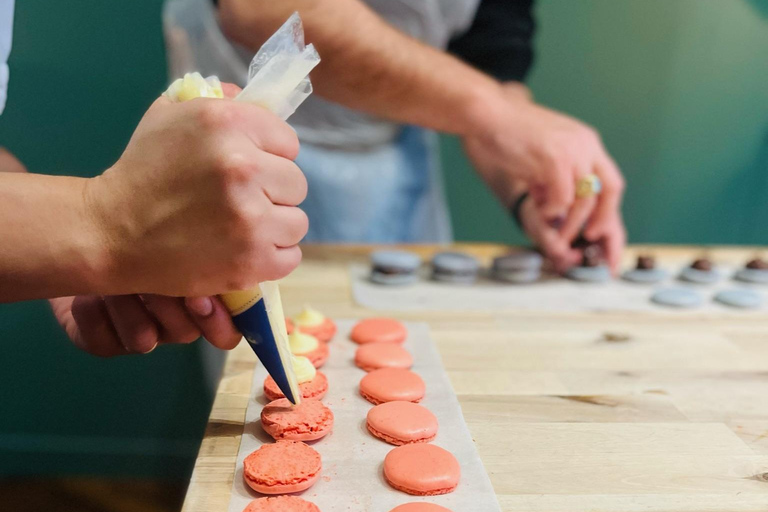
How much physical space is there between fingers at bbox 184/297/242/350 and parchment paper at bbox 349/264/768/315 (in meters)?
0.36

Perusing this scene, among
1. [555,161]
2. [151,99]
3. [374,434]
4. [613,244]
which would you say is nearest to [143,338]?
[374,434]

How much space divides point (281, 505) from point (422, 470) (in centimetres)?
11

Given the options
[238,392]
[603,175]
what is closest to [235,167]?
[238,392]

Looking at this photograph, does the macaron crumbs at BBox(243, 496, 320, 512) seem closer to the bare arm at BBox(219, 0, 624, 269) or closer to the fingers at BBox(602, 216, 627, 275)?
the bare arm at BBox(219, 0, 624, 269)

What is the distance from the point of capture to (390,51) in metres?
0.98

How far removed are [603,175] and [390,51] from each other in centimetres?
39

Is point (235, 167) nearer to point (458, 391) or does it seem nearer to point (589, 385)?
point (458, 391)

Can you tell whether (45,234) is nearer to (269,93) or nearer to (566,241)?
(269,93)

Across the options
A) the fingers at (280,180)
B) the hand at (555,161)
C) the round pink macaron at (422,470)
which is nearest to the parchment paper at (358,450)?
the round pink macaron at (422,470)

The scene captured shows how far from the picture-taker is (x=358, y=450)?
551mm

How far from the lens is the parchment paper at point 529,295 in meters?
0.93

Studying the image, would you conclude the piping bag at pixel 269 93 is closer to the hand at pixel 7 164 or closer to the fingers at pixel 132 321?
the fingers at pixel 132 321

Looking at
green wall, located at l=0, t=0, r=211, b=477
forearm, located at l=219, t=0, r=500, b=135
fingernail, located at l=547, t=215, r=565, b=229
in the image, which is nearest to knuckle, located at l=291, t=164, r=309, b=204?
forearm, located at l=219, t=0, r=500, b=135

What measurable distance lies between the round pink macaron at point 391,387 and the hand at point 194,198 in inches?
8.1
